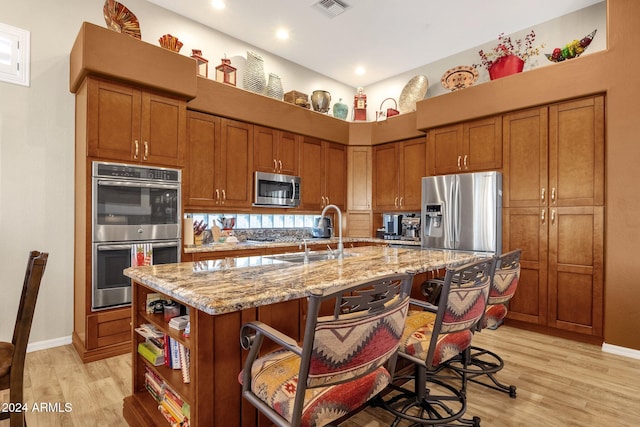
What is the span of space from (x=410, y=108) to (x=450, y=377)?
12.4ft

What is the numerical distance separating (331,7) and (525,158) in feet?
8.67

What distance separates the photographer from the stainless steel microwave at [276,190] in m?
4.12

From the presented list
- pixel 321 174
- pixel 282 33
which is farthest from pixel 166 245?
pixel 282 33

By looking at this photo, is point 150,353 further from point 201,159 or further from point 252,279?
point 201,159

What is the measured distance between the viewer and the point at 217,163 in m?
3.79

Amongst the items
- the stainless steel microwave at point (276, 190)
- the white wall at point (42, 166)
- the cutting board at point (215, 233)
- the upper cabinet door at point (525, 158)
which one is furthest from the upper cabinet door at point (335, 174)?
the white wall at point (42, 166)

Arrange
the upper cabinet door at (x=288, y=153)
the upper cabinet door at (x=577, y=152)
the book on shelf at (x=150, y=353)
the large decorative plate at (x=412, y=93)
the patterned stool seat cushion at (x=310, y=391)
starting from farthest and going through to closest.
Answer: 1. the large decorative plate at (x=412, y=93)
2. the upper cabinet door at (x=288, y=153)
3. the upper cabinet door at (x=577, y=152)
4. the book on shelf at (x=150, y=353)
5. the patterned stool seat cushion at (x=310, y=391)

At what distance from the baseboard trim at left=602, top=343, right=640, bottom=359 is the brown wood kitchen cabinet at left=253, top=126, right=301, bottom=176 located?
370 cm

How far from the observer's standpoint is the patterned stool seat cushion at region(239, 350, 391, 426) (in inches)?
→ 41.0

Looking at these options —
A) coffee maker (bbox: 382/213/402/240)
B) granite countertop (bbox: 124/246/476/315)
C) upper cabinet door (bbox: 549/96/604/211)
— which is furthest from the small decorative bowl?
upper cabinet door (bbox: 549/96/604/211)

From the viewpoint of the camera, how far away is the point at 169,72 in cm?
308

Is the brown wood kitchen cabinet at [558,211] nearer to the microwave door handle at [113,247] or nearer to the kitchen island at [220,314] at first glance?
the kitchen island at [220,314]

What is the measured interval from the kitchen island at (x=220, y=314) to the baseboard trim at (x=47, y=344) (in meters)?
1.74

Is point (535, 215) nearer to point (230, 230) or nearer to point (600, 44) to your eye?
point (600, 44)
